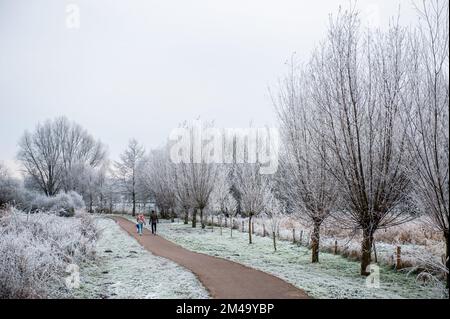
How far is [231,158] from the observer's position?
113 ft

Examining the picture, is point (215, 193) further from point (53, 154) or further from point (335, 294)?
point (53, 154)

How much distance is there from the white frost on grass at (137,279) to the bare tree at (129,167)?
39303 mm

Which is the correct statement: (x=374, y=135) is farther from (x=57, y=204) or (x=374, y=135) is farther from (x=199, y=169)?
(x=57, y=204)

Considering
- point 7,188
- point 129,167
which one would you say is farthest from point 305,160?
point 129,167

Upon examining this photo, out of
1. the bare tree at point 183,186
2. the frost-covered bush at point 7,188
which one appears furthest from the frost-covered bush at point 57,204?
the bare tree at point 183,186

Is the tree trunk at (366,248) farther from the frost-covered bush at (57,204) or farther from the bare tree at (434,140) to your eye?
the frost-covered bush at (57,204)

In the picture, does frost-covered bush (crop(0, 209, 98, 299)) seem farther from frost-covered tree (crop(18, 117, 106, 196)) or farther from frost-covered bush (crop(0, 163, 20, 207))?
frost-covered tree (crop(18, 117, 106, 196))

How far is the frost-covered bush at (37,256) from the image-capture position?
7453mm

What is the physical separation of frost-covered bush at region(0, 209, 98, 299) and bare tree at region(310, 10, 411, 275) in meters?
8.22

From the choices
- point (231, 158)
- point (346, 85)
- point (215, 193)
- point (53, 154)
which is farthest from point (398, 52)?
point (53, 154)

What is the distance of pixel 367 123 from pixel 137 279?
8.05 m

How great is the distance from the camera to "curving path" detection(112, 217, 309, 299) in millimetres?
7738
